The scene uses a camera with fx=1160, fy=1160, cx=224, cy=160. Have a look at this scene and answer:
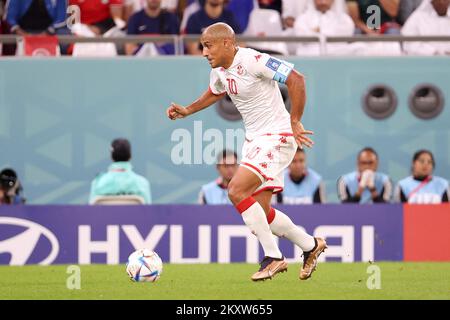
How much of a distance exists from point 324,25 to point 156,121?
2.78 meters

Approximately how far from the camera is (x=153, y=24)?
54.1ft

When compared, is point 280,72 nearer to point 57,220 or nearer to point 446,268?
point 446,268

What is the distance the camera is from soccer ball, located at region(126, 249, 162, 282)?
10859mm

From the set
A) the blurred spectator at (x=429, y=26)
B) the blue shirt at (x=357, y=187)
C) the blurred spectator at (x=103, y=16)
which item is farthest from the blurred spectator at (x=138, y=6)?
the blue shirt at (x=357, y=187)

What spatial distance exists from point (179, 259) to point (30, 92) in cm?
383

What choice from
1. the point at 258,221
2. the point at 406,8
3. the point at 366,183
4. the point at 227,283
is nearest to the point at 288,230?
the point at 258,221

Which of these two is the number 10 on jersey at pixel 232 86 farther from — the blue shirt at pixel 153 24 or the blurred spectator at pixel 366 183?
the blue shirt at pixel 153 24

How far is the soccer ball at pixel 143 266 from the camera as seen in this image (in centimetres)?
1086

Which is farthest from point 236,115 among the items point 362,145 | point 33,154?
point 33,154

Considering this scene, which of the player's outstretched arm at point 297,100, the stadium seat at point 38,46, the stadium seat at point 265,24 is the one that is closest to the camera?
the player's outstretched arm at point 297,100

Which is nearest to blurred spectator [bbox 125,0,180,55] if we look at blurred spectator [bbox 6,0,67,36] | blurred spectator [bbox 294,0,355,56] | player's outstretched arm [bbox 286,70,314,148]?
blurred spectator [bbox 6,0,67,36]

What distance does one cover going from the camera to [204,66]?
16.6 m

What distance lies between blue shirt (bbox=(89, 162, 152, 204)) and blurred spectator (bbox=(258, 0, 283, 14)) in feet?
12.5

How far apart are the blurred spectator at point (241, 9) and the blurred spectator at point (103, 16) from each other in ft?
5.24
